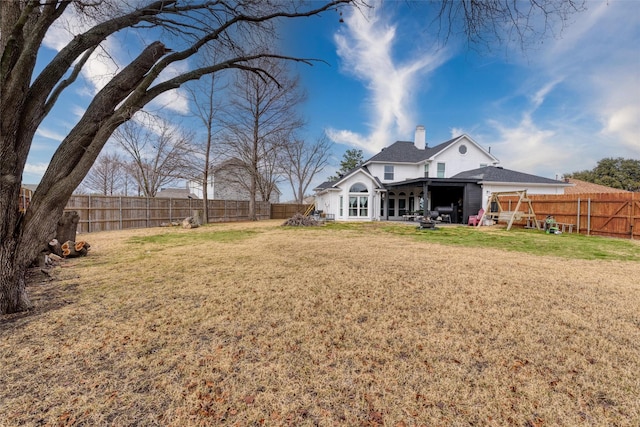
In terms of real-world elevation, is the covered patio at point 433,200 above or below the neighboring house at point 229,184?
below

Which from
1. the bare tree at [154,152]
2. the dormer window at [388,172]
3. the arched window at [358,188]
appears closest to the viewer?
the bare tree at [154,152]

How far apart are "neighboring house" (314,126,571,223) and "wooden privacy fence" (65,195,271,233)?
31.3 feet

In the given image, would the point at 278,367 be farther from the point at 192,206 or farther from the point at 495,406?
the point at 192,206

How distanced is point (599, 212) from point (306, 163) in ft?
93.7

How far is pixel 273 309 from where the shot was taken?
3518 mm

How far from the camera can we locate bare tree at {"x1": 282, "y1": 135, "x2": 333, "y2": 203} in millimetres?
34209

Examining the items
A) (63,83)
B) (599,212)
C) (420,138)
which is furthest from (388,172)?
(63,83)

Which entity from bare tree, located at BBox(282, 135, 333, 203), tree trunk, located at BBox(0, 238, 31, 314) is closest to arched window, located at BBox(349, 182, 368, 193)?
bare tree, located at BBox(282, 135, 333, 203)

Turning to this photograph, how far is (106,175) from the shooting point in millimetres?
32156

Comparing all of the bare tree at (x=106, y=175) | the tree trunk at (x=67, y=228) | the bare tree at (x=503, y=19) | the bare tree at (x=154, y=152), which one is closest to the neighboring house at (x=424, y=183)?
the bare tree at (x=154, y=152)

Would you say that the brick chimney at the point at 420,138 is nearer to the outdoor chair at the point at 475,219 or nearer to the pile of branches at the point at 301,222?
the outdoor chair at the point at 475,219

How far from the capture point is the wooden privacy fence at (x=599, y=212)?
1072cm

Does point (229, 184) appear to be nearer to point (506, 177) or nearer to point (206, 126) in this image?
point (206, 126)

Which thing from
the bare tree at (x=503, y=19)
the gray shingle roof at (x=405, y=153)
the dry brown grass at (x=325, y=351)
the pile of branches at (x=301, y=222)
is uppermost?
the gray shingle roof at (x=405, y=153)
